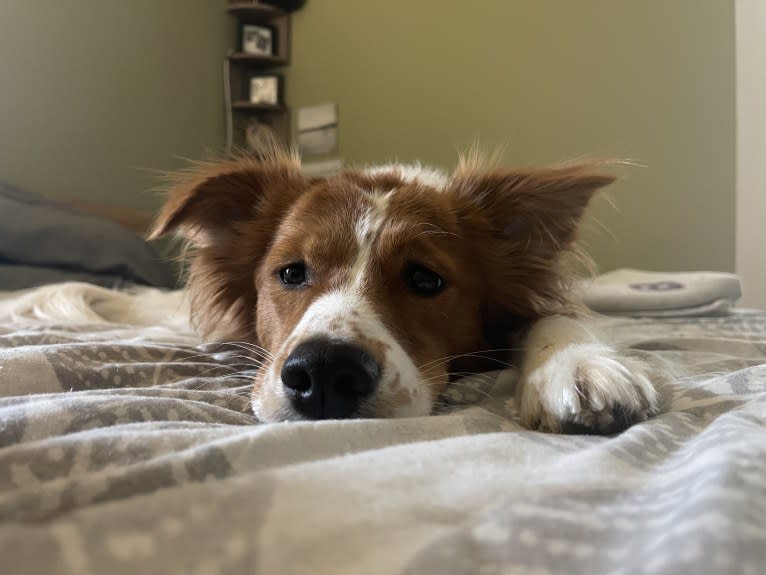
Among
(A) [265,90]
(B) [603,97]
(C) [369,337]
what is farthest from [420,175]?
(A) [265,90]

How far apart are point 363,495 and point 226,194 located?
1.18 meters

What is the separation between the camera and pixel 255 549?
1.50 feet

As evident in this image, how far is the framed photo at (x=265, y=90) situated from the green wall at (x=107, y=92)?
0.27 m

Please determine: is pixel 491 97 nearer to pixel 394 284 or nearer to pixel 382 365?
pixel 394 284

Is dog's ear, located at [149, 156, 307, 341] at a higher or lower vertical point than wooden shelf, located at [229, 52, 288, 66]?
lower

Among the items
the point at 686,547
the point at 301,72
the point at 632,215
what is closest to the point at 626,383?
the point at 686,547

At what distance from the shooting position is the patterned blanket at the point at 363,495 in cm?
45

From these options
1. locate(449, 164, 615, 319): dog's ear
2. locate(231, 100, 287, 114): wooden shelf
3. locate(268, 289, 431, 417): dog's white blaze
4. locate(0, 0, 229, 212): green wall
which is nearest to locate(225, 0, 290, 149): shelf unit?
locate(231, 100, 287, 114): wooden shelf

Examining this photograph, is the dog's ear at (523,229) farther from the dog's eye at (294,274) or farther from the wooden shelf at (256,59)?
the wooden shelf at (256,59)

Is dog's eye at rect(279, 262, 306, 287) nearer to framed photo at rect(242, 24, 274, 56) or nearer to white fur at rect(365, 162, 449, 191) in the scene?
white fur at rect(365, 162, 449, 191)

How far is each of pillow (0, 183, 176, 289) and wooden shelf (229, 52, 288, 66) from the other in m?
1.86

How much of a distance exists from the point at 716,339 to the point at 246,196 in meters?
1.26

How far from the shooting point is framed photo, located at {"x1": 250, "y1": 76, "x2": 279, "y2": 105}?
4.45 m

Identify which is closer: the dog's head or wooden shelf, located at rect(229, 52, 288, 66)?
the dog's head
